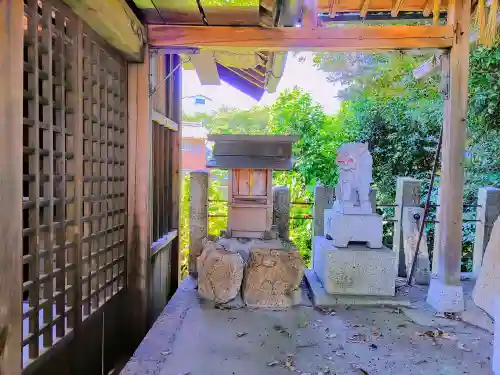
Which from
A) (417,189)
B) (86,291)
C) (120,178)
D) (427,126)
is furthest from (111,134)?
(427,126)

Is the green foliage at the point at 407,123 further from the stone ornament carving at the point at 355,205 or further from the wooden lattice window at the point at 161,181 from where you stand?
the wooden lattice window at the point at 161,181

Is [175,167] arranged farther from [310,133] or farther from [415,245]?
[310,133]

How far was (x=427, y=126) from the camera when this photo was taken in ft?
31.2

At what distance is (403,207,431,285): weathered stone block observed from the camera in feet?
17.6

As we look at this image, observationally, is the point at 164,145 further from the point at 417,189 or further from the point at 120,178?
the point at 417,189

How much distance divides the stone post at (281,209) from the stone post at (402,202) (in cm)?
159

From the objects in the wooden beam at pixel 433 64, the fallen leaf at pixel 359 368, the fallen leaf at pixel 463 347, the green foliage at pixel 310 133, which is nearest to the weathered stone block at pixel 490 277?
the fallen leaf at pixel 359 368

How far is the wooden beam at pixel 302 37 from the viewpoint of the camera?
4.22 m

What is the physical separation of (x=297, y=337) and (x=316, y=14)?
3.35 metres

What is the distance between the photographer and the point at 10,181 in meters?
1.95

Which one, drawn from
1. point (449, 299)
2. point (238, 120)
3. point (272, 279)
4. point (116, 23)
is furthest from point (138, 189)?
point (238, 120)

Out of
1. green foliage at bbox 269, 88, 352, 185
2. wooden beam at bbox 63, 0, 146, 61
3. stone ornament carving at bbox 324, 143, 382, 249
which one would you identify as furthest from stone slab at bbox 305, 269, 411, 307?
green foliage at bbox 269, 88, 352, 185

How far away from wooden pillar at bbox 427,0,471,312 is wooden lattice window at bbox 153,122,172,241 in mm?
3415

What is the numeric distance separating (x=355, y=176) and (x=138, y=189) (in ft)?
8.58
